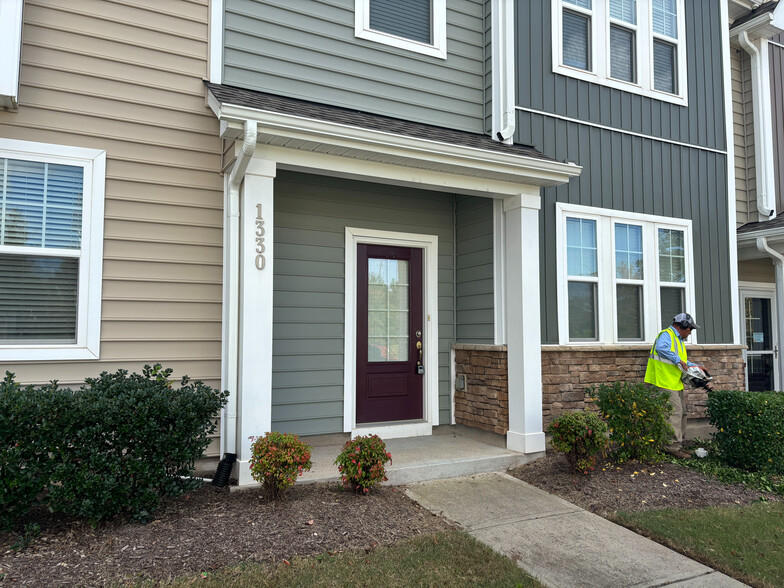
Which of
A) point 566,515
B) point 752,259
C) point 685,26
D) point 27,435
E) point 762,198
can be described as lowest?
point 566,515

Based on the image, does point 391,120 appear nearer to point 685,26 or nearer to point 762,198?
point 685,26

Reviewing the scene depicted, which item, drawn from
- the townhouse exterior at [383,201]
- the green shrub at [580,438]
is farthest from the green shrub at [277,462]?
the green shrub at [580,438]

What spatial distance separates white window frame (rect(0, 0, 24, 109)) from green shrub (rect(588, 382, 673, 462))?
5948mm

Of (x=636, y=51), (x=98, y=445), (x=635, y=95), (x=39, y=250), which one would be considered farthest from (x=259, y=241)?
(x=636, y=51)

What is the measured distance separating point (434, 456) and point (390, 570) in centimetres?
221

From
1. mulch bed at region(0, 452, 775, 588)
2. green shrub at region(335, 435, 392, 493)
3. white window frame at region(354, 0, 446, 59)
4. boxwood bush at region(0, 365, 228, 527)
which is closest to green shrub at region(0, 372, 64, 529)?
boxwood bush at region(0, 365, 228, 527)

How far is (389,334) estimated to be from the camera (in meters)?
6.57

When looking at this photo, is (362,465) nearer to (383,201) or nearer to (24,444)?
(24,444)

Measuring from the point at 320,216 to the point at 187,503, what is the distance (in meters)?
3.15

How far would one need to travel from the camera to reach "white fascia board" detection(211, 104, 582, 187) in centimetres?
453

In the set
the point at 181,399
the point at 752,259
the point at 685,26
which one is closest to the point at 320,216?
the point at 181,399

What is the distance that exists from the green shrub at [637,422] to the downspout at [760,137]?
473 cm

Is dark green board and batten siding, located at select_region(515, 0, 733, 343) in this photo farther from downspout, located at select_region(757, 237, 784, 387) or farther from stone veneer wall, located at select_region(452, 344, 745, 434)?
downspout, located at select_region(757, 237, 784, 387)

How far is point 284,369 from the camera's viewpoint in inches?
232
